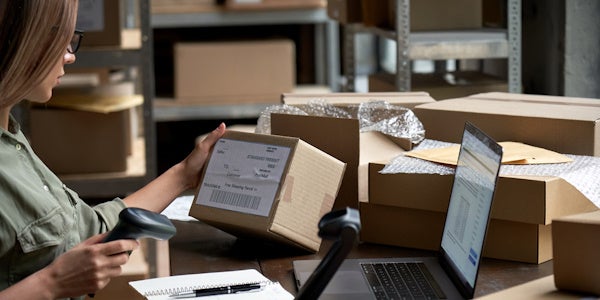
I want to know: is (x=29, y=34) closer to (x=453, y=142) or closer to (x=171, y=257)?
(x=171, y=257)

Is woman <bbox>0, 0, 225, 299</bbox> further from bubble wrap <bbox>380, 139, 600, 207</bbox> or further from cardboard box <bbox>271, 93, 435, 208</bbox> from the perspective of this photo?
bubble wrap <bbox>380, 139, 600, 207</bbox>

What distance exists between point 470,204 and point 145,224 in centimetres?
59

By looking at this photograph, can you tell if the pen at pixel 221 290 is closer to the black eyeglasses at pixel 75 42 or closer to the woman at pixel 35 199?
the woman at pixel 35 199

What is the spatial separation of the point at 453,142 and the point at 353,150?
0.93 feet

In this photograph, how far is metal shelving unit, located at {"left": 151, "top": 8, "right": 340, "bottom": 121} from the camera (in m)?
4.60

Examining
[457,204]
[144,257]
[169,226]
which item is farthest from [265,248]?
[144,257]

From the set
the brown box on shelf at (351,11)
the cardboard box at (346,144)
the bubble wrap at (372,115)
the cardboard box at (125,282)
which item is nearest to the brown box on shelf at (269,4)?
the brown box on shelf at (351,11)

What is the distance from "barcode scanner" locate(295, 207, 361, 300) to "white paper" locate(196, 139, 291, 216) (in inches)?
26.9

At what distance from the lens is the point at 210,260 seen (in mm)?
1987

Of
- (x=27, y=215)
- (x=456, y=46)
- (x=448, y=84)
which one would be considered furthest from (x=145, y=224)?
(x=448, y=84)

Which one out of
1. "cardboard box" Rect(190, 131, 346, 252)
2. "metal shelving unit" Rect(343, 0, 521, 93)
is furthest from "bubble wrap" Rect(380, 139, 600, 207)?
"metal shelving unit" Rect(343, 0, 521, 93)

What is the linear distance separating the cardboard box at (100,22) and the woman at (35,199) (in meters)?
2.12

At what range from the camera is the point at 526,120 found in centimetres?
212

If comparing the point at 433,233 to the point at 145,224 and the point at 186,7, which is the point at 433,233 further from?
the point at 186,7
